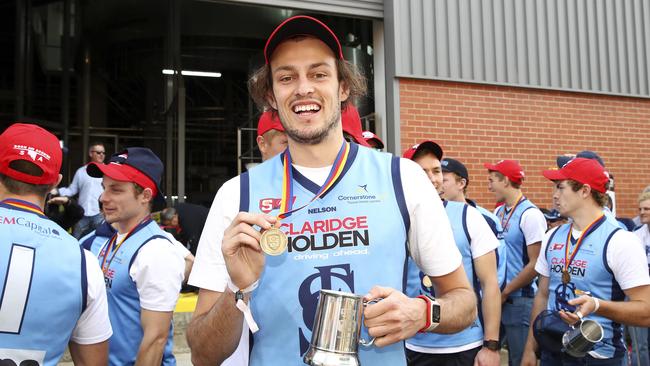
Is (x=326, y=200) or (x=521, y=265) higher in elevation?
(x=326, y=200)

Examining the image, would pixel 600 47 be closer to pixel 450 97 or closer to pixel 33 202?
pixel 450 97

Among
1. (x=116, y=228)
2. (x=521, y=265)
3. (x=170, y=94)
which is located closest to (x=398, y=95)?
(x=521, y=265)

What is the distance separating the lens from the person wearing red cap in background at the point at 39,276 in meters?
2.51

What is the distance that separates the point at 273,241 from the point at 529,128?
8765 mm

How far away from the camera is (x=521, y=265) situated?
6270mm

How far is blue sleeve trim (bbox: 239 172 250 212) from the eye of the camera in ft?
6.43

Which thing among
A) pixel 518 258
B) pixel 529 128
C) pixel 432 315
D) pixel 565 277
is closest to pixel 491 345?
pixel 565 277

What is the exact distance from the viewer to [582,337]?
3.54 metres

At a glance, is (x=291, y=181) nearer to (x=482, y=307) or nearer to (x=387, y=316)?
(x=387, y=316)

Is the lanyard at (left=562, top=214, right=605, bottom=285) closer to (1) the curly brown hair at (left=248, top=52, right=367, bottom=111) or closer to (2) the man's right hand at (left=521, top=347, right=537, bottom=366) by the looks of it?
(2) the man's right hand at (left=521, top=347, right=537, bottom=366)

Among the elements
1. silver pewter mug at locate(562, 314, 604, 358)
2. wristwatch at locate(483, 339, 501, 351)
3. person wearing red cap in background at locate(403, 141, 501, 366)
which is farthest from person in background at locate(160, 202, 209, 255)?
silver pewter mug at locate(562, 314, 604, 358)

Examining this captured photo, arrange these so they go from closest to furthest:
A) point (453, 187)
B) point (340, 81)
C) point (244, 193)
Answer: point (244, 193) → point (340, 81) → point (453, 187)

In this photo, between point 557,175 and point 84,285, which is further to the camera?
point 557,175

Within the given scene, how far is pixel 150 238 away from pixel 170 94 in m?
14.4
